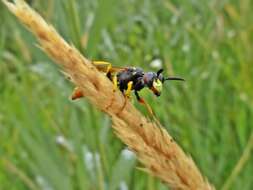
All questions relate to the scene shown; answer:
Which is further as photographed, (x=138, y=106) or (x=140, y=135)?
(x=138, y=106)

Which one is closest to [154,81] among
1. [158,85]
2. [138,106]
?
[158,85]

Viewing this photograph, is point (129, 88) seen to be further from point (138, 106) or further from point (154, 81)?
point (138, 106)

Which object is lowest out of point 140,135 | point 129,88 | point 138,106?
point 140,135

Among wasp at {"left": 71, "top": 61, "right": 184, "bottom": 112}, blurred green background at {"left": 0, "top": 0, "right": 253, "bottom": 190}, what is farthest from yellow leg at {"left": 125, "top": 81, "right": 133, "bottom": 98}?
blurred green background at {"left": 0, "top": 0, "right": 253, "bottom": 190}

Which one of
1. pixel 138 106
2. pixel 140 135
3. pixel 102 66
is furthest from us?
pixel 138 106

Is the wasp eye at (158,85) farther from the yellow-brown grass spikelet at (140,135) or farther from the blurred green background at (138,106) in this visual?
the blurred green background at (138,106)

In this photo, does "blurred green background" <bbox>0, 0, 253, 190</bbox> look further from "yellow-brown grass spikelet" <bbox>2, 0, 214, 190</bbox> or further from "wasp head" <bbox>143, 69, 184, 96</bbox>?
"yellow-brown grass spikelet" <bbox>2, 0, 214, 190</bbox>

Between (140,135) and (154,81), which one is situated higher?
(154,81)

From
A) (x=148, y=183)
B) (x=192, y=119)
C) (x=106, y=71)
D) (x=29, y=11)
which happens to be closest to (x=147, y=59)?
(x=192, y=119)
